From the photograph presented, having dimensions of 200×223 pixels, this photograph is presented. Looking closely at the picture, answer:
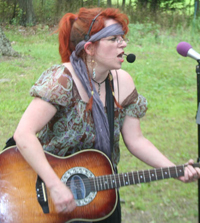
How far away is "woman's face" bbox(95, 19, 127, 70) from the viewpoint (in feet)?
7.27

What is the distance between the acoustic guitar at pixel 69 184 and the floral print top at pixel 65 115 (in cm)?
8

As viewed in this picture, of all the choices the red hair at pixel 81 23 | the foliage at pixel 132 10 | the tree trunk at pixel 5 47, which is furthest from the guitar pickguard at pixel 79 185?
the foliage at pixel 132 10

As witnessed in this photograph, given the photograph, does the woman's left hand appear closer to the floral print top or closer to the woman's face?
the floral print top

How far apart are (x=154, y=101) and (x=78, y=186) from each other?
4.11 m

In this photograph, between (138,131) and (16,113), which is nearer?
(138,131)

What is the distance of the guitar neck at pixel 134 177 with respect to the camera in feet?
7.28

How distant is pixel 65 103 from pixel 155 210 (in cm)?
177

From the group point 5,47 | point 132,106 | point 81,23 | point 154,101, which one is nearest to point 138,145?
point 132,106

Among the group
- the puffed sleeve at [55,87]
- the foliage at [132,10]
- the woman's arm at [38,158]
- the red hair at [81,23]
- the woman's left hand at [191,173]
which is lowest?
the foliage at [132,10]

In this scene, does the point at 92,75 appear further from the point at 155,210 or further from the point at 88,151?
the point at 155,210

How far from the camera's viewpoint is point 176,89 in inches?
262

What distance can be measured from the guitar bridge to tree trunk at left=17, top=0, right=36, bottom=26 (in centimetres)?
1060

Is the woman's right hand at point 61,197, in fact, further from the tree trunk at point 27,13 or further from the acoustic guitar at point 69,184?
the tree trunk at point 27,13

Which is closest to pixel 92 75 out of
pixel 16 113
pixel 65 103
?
pixel 65 103
